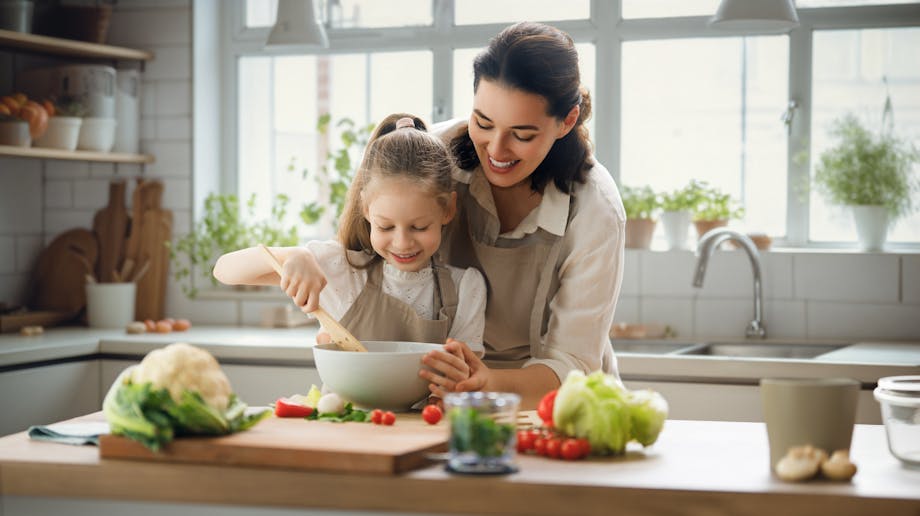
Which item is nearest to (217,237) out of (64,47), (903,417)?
(64,47)

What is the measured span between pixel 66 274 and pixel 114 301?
320mm

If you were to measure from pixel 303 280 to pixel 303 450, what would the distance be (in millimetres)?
598

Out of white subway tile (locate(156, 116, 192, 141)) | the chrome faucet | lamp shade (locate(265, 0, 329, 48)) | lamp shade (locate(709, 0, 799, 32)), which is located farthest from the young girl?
white subway tile (locate(156, 116, 192, 141))

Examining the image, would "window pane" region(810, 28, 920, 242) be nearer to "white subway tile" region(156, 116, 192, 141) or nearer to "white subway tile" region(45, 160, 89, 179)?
"white subway tile" region(156, 116, 192, 141)

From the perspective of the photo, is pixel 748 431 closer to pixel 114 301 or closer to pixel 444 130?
pixel 444 130

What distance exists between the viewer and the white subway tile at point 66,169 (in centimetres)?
461

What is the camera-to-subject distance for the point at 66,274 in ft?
14.8

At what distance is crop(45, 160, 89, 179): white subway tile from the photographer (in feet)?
15.1

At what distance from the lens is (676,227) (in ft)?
13.6

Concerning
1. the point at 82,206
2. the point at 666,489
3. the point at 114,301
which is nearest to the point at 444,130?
the point at 666,489

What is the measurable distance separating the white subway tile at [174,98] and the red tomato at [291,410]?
9.38ft

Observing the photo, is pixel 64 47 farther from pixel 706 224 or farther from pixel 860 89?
pixel 860 89

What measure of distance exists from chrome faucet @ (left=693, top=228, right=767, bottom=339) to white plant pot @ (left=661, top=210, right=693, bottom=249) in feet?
0.67

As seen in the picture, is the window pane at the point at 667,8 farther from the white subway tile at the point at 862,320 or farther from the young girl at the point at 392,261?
the young girl at the point at 392,261
